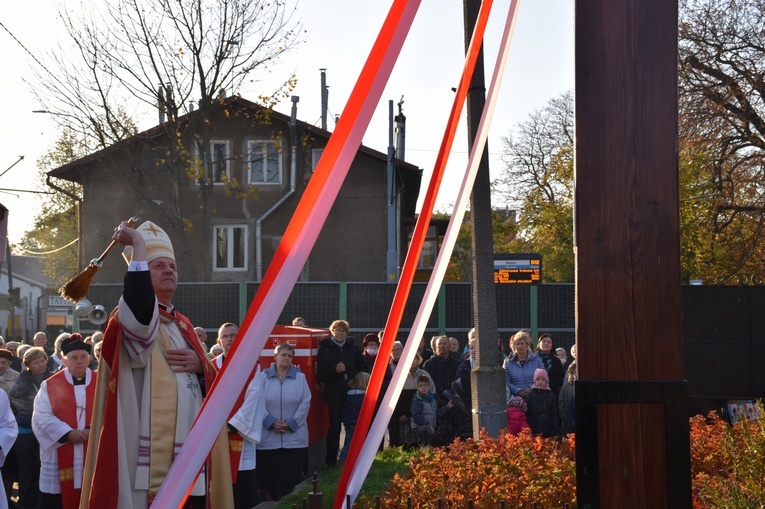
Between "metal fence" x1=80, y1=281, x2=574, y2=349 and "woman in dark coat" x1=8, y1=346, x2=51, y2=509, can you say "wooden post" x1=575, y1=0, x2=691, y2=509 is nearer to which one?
"woman in dark coat" x1=8, y1=346, x2=51, y2=509

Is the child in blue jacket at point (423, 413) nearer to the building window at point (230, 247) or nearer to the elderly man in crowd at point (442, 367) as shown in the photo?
the elderly man in crowd at point (442, 367)

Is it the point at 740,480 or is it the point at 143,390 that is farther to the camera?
the point at 143,390

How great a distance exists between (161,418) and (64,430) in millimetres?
3766

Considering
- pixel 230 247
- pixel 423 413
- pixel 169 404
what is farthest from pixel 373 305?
pixel 169 404

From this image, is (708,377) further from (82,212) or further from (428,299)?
(82,212)

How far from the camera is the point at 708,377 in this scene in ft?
49.0

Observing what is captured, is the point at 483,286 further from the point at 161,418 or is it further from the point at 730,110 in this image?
the point at 730,110

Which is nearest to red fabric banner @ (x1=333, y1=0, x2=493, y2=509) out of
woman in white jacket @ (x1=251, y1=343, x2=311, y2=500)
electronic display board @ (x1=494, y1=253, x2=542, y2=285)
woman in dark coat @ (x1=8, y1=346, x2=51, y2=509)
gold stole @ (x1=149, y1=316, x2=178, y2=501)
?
gold stole @ (x1=149, y1=316, x2=178, y2=501)

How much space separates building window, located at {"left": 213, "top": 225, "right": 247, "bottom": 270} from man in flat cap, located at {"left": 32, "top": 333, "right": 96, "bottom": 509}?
1063 inches

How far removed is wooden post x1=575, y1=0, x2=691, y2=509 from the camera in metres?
3.49

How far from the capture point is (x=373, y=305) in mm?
22328

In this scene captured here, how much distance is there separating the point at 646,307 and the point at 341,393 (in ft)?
30.9

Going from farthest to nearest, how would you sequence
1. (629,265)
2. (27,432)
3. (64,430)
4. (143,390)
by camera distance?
1. (27,432)
2. (64,430)
3. (143,390)
4. (629,265)

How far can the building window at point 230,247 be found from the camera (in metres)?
35.6
